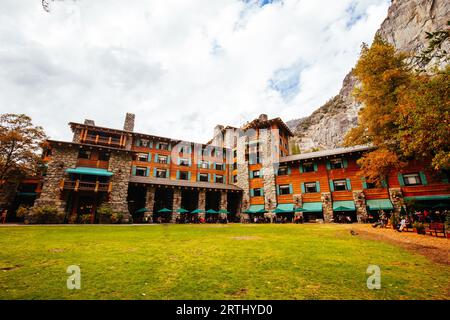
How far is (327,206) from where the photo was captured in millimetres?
27078

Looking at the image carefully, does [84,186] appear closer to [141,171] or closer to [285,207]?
[141,171]

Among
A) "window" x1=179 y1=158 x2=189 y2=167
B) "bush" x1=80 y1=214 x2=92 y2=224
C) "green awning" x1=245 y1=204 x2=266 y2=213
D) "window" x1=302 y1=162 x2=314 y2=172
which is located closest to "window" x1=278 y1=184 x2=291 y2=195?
"window" x1=302 y1=162 x2=314 y2=172

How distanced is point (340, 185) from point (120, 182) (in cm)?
2844

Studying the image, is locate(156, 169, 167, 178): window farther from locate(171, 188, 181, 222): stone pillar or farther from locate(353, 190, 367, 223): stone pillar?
A: locate(353, 190, 367, 223): stone pillar

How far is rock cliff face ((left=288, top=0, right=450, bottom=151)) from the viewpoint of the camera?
50875 millimetres

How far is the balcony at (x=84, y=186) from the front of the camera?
22.4 meters

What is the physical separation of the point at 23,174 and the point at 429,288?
114 ft

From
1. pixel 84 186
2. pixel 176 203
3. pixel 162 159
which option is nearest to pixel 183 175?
pixel 162 159

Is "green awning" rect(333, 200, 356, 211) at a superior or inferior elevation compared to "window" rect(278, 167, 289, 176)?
inferior

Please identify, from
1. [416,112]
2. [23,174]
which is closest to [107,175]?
[23,174]

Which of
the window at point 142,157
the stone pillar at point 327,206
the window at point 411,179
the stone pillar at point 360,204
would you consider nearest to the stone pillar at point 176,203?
the window at point 142,157

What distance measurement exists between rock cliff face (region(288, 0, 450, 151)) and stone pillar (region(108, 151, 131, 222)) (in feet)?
167

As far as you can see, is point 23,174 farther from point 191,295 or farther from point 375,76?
point 375,76

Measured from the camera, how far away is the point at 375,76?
20.5 metres
